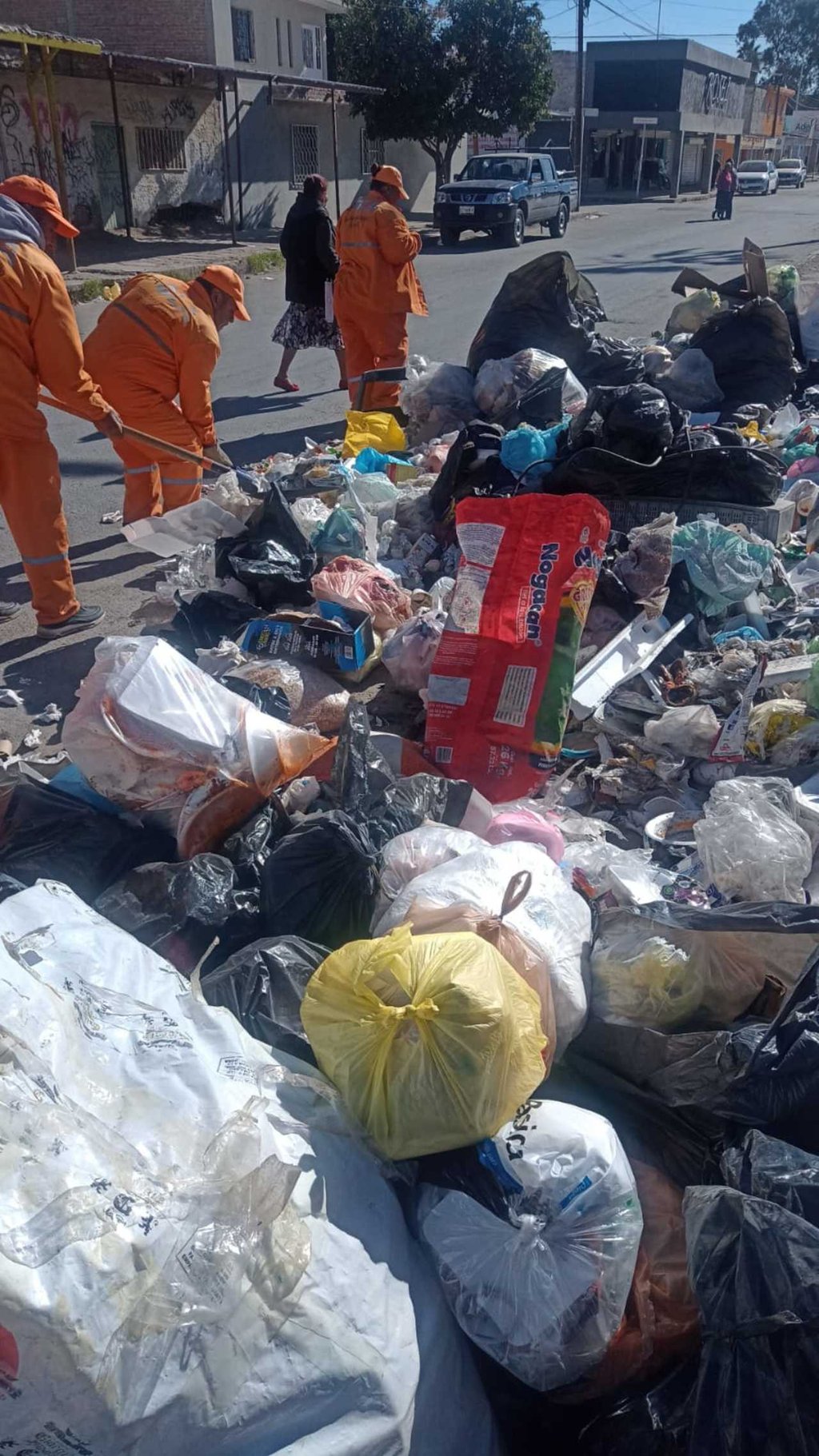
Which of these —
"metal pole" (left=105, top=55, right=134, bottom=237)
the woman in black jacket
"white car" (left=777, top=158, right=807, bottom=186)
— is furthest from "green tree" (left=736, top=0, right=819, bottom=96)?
the woman in black jacket

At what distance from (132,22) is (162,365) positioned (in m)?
24.5

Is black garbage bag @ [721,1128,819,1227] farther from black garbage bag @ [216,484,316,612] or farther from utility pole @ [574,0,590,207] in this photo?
utility pole @ [574,0,590,207]

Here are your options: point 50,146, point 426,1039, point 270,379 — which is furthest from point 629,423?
point 50,146

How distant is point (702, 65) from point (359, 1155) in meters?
57.8

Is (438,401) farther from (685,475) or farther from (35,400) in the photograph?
(35,400)

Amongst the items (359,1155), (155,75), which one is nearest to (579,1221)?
(359,1155)

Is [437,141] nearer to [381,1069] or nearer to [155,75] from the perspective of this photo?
[155,75]

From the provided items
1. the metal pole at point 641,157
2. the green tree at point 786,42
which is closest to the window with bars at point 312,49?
the metal pole at point 641,157

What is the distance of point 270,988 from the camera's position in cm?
210

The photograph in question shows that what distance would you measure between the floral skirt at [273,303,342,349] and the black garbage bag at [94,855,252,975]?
7077 mm

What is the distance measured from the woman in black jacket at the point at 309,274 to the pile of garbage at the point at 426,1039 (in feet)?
17.7

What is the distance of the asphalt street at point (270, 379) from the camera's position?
4.59 meters

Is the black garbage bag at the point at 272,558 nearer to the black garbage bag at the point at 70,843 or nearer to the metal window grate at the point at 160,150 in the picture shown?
the black garbage bag at the point at 70,843

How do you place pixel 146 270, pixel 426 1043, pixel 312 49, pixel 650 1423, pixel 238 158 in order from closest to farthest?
pixel 650 1423 → pixel 426 1043 → pixel 146 270 → pixel 238 158 → pixel 312 49
